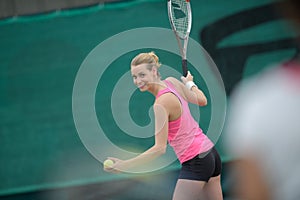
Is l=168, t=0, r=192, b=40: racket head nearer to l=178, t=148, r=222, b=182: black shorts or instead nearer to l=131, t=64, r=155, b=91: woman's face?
l=131, t=64, r=155, b=91: woman's face

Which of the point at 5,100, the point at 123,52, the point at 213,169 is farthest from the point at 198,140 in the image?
the point at 5,100

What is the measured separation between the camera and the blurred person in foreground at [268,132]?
5129 millimetres

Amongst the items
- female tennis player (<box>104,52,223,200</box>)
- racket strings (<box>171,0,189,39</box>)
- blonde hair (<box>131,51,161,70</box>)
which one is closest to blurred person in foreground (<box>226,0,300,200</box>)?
racket strings (<box>171,0,189,39</box>)

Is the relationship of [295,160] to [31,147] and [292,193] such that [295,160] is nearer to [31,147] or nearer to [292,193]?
[292,193]

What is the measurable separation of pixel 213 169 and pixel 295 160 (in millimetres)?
1464

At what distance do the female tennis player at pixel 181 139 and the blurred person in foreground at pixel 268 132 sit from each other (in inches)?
51.9

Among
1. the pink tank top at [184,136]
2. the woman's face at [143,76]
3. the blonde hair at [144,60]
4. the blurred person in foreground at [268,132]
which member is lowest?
the blurred person in foreground at [268,132]

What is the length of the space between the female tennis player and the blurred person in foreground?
1319 millimetres

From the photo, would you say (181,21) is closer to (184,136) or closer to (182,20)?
(182,20)

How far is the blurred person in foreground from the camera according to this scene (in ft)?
16.8

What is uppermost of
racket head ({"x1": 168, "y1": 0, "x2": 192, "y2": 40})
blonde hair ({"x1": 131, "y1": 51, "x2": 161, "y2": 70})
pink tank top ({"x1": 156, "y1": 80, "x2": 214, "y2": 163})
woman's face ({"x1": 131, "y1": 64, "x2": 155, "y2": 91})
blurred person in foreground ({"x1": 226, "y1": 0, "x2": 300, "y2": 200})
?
racket head ({"x1": 168, "y1": 0, "x2": 192, "y2": 40})

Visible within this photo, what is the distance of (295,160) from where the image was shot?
16.8ft

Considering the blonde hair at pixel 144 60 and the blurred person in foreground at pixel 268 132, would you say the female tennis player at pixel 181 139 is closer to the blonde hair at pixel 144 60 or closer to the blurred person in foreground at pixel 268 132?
the blonde hair at pixel 144 60

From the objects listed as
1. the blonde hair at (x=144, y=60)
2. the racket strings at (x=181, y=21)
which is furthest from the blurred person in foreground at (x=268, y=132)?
the blonde hair at (x=144, y=60)
